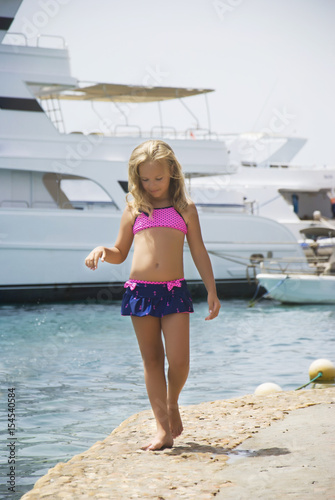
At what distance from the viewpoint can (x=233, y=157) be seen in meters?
37.9

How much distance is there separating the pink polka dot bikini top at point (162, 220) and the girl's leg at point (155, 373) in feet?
1.54

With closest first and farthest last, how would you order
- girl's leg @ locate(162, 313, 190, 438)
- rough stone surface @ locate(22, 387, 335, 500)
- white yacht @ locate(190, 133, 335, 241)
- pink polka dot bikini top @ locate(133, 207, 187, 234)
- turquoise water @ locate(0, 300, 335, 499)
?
rough stone surface @ locate(22, 387, 335, 500)
girl's leg @ locate(162, 313, 190, 438)
pink polka dot bikini top @ locate(133, 207, 187, 234)
turquoise water @ locate(0, 300, 335, 499)
white yacht @ locate(190, 133, 335, 241)

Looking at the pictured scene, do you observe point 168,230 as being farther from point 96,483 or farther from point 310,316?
point 310,316

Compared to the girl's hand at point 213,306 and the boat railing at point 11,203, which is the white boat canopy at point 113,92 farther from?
the girl's hand at point 213,306

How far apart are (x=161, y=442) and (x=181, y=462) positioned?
0.27 metres

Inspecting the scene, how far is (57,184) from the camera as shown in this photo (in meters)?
16.9

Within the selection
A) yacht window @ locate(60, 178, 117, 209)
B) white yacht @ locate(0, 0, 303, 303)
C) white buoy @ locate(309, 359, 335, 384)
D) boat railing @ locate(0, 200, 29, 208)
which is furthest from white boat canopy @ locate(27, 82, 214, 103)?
white buoy @ locate(309, 359, 335, 384)

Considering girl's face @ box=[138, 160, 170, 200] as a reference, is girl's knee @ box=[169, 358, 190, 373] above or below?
below

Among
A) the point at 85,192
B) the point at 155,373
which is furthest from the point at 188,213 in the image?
the point at 85,192

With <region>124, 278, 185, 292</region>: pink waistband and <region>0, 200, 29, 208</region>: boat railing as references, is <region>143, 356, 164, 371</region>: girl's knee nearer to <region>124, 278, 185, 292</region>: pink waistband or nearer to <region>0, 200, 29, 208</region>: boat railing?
<region>124, 278, 185, 292</region>: pink waistband

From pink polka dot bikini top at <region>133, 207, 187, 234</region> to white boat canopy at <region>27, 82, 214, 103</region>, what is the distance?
1309cm

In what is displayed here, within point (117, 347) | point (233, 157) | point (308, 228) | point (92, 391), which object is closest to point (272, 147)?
point (233, 157)

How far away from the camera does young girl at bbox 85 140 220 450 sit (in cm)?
351

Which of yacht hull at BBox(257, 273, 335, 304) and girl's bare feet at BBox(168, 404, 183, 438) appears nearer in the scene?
girl's bare feet at BBox(168, 404, 183, 438)
